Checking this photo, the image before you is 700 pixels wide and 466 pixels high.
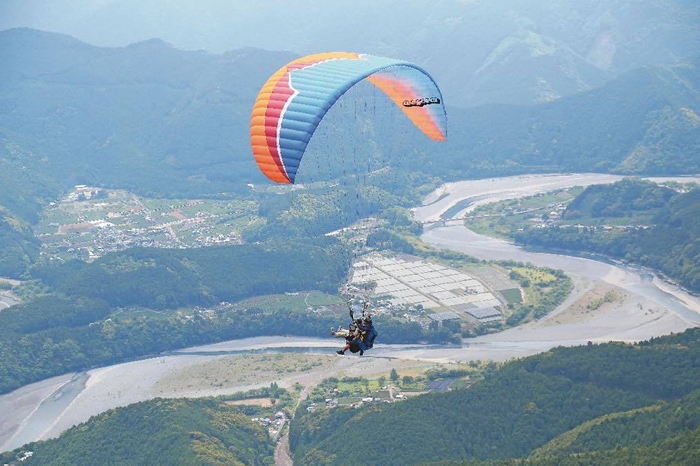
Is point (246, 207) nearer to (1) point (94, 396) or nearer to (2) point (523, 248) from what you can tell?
(2) point (523, 248)

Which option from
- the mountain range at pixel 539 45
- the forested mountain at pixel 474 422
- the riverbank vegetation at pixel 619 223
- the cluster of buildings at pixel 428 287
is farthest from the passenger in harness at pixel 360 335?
the mountain range at pixel 539 45

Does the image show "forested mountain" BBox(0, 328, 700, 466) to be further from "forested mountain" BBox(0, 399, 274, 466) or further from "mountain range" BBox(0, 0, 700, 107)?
"mountain range" BBox(0, 0, 700, 107)

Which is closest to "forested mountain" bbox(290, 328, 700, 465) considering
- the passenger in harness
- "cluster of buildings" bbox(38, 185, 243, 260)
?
the passenger in harness

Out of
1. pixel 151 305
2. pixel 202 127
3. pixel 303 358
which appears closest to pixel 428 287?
pixel 303 358

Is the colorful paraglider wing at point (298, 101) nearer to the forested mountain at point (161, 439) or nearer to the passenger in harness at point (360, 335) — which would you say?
the passenger in harness at point (360, 335)

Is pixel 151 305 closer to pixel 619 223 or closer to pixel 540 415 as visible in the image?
pixel 540 415

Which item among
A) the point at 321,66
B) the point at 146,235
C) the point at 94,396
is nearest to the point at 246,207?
A: the point at 146,235

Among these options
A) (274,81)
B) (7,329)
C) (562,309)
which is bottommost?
(562,309)
